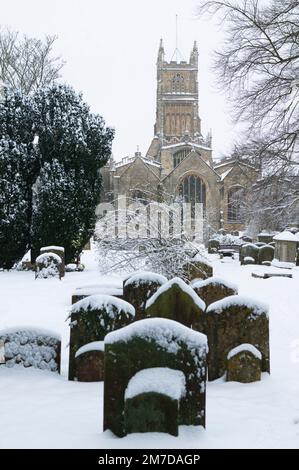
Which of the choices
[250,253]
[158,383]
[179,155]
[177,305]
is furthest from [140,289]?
[179,155]

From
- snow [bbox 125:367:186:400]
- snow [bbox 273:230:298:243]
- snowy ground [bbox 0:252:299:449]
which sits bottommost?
snowy ground [bbox 0:252:299:449]

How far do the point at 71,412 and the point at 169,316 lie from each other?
190cm

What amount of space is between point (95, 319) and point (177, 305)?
1035mm

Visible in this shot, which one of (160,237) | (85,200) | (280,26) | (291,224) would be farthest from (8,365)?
(291,224)

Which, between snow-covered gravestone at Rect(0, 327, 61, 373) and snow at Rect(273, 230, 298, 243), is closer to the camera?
snow-covered gravestone at Rect(0, 327, 61, 373)

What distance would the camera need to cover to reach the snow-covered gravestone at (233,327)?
17.6 ft

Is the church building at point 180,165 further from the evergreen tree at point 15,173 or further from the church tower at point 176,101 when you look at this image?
the evergreen tree at point 15,173

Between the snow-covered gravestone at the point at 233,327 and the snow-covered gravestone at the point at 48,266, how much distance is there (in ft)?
30.9

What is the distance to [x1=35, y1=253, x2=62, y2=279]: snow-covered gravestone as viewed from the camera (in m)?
14.3

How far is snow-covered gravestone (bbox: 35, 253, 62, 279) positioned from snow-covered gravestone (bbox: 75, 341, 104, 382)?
9.18m

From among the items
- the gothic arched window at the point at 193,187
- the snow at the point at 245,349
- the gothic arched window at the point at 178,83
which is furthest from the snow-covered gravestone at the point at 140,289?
the gothic arched window at the point at 178,83

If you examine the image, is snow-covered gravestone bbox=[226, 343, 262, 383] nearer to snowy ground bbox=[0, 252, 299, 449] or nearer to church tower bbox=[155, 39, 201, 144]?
snowy ground bbox=[0, 252, 299, 449]

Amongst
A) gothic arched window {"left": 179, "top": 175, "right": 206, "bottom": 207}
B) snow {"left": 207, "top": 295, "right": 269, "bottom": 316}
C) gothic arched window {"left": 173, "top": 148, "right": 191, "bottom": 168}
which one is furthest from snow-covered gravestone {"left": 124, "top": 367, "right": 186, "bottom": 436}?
gothic arched window {"left": 173, "top": 148, "right": 191, "bottom": 168}
